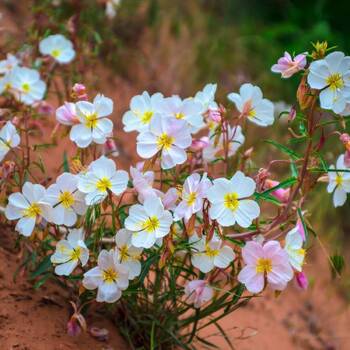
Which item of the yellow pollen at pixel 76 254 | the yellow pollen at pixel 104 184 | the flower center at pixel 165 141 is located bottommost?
the yellow pollen at pixel 76 254

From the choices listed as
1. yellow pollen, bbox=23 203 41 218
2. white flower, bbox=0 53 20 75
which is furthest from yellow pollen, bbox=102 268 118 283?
white flower, bbox=0 53 20 75

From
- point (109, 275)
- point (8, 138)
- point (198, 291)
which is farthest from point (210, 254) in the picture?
point (8, 138)

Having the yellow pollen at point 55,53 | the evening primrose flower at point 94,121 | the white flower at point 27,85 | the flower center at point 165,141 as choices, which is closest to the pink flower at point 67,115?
the evening primrose flower at point 94,121

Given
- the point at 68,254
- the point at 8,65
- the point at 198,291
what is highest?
the point at 8,65

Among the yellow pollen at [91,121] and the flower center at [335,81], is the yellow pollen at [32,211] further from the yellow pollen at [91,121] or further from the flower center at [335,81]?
the flower center at [335,81]

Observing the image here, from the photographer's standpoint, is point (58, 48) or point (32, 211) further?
point (58, 48)

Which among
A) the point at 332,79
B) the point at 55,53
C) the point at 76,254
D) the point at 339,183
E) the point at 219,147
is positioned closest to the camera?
the point at 332,79

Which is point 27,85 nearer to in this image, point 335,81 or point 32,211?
point 32,211
